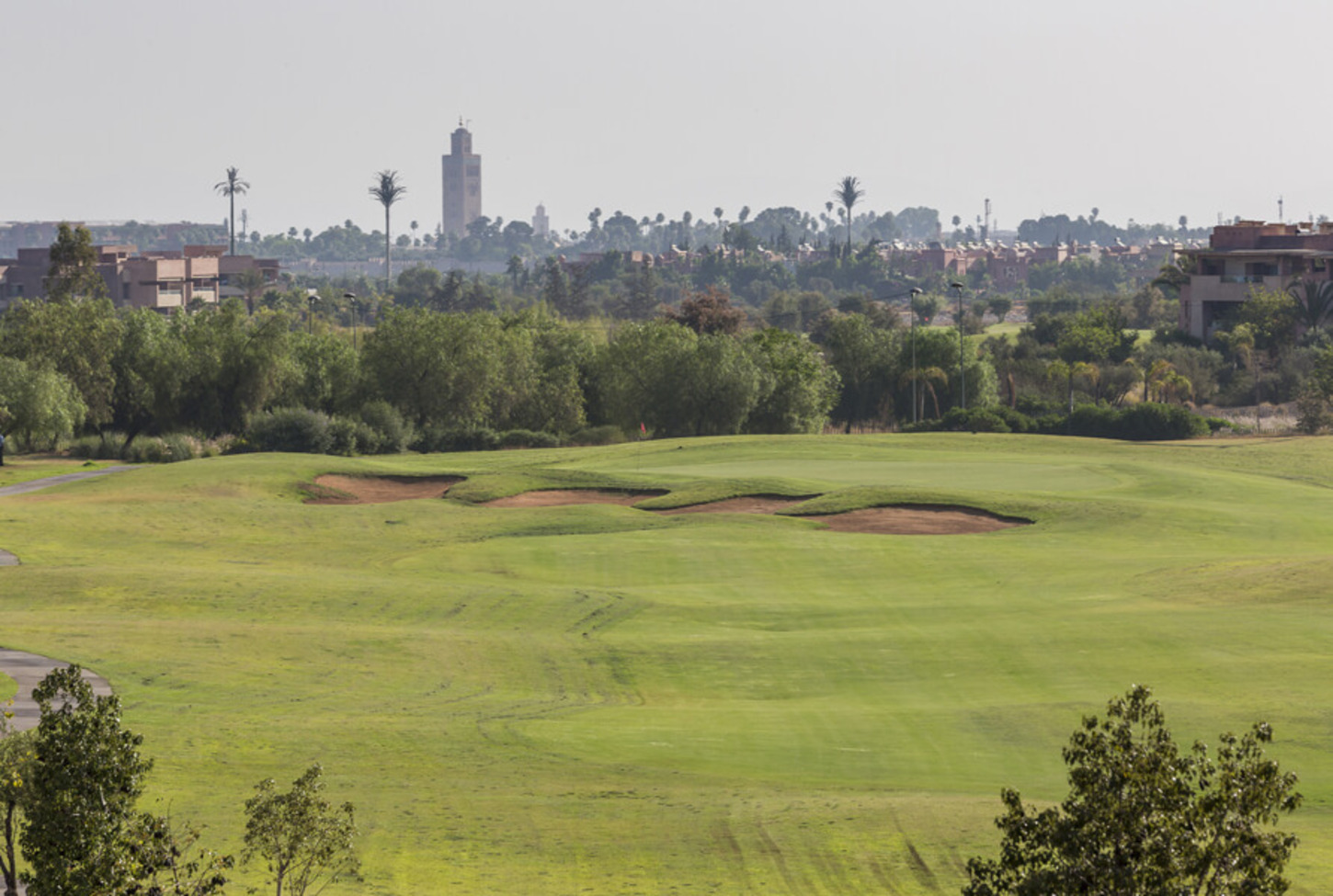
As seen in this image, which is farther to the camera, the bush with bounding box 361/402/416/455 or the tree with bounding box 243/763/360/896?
the bush with bounding box 361/402/416/455

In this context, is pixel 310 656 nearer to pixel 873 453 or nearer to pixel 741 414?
pixel 873 453

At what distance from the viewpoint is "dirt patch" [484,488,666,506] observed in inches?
2041

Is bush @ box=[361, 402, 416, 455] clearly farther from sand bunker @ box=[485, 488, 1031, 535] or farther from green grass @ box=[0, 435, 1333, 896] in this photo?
sand bunker @ box=[485, 488, 1031, 535]

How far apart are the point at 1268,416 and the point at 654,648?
250ft

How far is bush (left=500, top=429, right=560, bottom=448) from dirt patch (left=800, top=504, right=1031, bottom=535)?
35452 millimetres

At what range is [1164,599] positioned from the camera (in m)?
33.0

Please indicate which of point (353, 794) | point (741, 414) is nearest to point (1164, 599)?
point (353, 794)

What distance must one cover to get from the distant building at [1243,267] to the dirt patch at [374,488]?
85331mm

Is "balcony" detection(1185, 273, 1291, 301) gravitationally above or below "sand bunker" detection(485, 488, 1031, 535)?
above

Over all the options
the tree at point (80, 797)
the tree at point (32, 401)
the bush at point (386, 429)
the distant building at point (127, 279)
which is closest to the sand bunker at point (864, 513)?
the bush at point (386, 429)

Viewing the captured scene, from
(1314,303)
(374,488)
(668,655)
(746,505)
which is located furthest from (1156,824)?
(1314,303)

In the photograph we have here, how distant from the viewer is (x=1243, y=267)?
125 meters

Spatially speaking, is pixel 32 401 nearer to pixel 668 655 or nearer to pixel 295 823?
pixel 668 655

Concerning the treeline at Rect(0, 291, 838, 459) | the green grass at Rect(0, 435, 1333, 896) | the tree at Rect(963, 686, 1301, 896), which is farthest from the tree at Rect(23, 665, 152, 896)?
the treeline at Rect(0, 291, 838, 459)
